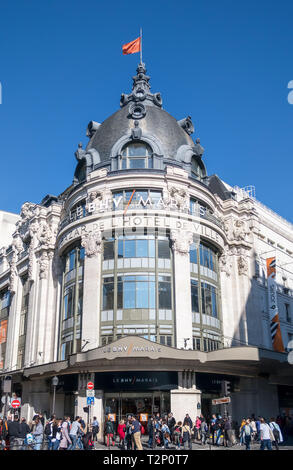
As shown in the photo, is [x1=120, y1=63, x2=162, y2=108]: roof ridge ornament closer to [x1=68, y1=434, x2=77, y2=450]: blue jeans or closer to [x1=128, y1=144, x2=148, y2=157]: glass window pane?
[x1=128, y1=144, x2=148, y2=157]: glass window pane

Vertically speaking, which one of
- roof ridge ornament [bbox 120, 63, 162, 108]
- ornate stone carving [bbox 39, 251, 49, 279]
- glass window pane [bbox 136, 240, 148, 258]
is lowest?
glass window pane [bbox 136, 240, 148, 258]

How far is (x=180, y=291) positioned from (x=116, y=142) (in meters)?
13.8

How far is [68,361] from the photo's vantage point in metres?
31.0

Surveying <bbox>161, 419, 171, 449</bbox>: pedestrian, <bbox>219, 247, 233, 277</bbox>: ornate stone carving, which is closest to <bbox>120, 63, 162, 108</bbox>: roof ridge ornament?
<bbox>219, 247, 233, 277</bbox>: ornate stone carving

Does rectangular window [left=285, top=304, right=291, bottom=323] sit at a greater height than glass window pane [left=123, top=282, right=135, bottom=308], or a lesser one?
greater

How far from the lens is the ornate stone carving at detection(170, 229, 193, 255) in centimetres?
3434

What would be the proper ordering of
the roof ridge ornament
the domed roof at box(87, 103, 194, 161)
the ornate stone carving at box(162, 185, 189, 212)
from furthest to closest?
the roof ridge ornament
the domed roof at box(87, 103, 194, 161)
the ornate stone carving at box(162, 185, 189, 212)

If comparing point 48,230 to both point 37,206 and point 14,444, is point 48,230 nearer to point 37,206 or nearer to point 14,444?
point 37,206

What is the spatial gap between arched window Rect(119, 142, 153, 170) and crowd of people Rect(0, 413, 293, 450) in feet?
62.6

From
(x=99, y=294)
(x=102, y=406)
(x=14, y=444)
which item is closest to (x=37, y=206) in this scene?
(x=99, y=294)

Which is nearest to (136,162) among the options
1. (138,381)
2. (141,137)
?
(141,137)

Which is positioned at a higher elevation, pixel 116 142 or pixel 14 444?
pixel 116 142

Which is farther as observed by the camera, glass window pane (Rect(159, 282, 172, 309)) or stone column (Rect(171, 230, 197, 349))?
glass window pane (Rect(159, 282, 172, 309))

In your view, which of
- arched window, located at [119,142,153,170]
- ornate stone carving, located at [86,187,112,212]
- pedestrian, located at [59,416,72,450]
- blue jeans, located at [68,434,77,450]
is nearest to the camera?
pedestrian, located at [59,416,72,450]
